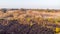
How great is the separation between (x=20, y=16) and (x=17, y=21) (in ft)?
1.94

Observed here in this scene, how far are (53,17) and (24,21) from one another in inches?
62.7

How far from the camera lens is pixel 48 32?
589 centimetres

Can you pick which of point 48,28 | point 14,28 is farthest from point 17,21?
point 48,28

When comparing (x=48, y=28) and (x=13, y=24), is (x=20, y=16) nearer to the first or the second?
(x=13, y=24)

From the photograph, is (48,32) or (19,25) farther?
(19,25)

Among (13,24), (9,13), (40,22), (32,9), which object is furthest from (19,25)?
(32,9)

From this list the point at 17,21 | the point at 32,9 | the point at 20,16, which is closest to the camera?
the point at 17,21

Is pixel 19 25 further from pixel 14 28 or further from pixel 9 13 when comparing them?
pixel 9 13

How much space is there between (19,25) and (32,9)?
2.65 m

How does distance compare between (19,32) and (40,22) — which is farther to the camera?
(40,22)

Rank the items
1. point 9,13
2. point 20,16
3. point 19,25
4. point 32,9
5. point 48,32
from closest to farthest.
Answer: point 48,32, point 19,25, point 20,16, point 9,13, point 32,9

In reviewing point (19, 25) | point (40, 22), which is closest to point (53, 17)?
point (40, 22)

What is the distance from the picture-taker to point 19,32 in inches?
233

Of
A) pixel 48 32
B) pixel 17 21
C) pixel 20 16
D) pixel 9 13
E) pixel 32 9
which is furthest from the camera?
pixel 32 9
